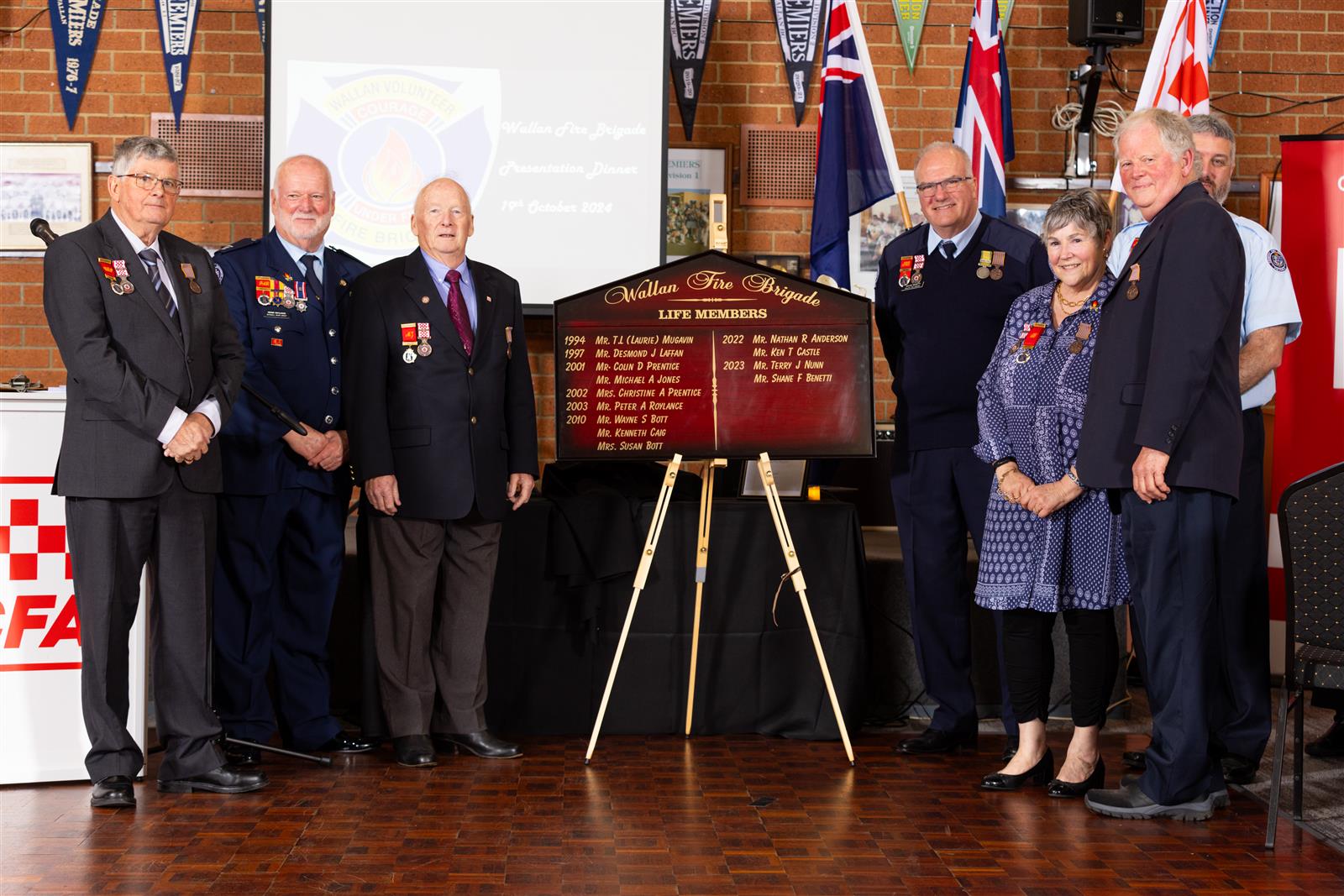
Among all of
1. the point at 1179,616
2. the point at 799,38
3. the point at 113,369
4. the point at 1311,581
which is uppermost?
the point at 799,38

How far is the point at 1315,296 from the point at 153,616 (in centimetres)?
414

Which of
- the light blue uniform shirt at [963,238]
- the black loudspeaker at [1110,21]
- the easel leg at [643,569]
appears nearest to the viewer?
the easel leg at [643,569]

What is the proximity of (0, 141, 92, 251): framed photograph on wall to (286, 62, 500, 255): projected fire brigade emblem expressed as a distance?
3.24 ft

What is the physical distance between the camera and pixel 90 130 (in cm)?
586

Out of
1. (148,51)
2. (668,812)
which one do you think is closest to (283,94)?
(148,51)

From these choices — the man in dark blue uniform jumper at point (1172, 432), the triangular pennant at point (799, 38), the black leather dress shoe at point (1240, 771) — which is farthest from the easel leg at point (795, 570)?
the triangular pennant at point (799, 38)

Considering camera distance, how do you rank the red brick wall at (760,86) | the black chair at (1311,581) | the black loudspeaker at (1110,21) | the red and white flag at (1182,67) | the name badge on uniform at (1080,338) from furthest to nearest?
the red brick wall at (760,86) < the black loudspeaker at (1110,21) < the red and white flag at (1182,67) < the name badge on uniform at (1080,338) < the black chair at (1311,581)

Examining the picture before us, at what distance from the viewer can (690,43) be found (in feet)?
19.6

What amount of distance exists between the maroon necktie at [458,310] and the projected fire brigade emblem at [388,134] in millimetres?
1596

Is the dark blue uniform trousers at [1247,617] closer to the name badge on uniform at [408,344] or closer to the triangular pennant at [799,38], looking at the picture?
the name badge on uniform at [408,344]

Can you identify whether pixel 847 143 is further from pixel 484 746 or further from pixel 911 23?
pixel 484 746

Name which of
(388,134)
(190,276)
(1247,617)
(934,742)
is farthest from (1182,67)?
(190,276)

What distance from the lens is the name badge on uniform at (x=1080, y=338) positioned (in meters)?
3.64

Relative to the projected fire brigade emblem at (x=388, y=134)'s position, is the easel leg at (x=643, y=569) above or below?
below
